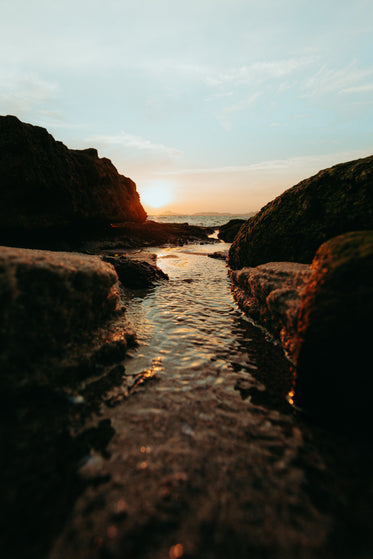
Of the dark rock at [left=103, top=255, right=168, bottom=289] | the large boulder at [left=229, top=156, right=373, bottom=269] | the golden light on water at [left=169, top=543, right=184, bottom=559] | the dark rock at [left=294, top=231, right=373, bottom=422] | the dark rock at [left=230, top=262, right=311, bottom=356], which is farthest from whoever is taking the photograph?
the dark rock at [left=103, top=255, right=168, bottom=289]

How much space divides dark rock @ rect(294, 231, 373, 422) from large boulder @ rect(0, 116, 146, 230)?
10.3 meters

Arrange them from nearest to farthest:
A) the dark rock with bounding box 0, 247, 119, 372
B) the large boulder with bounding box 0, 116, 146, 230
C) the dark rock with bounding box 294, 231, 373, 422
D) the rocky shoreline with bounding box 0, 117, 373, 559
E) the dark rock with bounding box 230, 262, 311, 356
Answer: the rocky shoreline with bounding box 0, 117, 373, 559 < the dark rock with bounding box 294, 231, 373, 422 < the dark rock with bounding box 0, 247, 119, 372 < the dark rock with bounding box 230, 262, 311, 356 < the large boulder with bounding box 0, 116, 146, 230

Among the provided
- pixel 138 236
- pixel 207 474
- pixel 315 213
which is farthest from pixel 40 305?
pixel 138 236

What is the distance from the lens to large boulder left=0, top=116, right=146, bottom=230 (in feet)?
27.6

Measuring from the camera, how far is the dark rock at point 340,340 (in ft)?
7.57

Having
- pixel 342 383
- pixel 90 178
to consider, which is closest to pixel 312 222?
pixel 342 383

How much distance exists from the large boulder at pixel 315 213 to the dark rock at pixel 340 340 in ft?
8.50

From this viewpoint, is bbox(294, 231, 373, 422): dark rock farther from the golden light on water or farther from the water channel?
the golden light on water

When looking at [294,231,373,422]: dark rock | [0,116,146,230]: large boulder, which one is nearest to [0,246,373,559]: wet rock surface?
[294,231,373,422]: dark rock

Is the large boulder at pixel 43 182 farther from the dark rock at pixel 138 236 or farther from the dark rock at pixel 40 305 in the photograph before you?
the dark rock at pixel 40 305

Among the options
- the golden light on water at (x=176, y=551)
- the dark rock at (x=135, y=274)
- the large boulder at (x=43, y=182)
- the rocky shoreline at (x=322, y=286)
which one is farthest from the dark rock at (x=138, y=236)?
the golden light on water at (x=176, y=551)

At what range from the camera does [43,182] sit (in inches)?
367

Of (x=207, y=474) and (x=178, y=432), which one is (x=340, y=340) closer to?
(x=207, y=474)

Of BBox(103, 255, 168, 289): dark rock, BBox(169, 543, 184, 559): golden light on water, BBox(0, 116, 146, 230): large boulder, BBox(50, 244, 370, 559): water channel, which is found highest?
BBox(0, 116, 146, 230): large boulder
